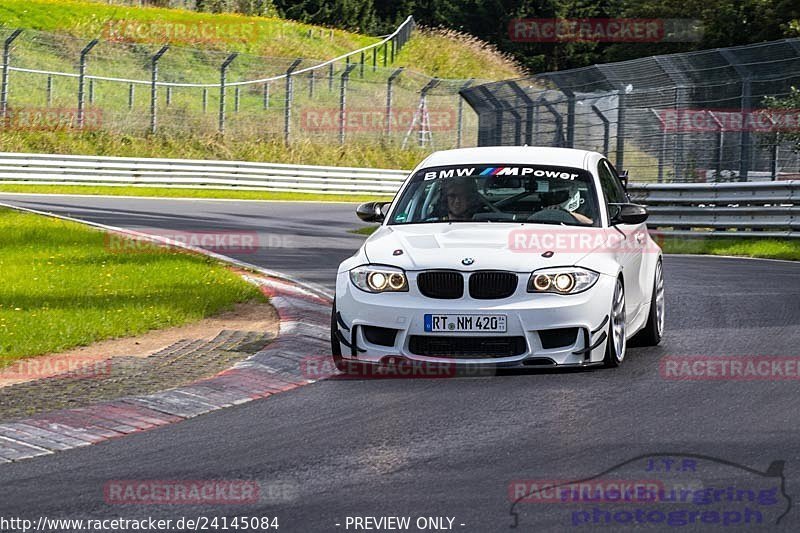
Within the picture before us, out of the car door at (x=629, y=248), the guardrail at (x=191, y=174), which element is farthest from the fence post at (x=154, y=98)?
the car door at (x=629, y=248)

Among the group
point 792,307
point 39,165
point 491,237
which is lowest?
point 39,165

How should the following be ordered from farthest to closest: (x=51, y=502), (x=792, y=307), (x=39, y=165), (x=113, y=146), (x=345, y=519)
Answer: (x=113, y=146) < (x=39, y=165) < (x=792, y=307) < (x=51, y=502) < (x=345, y=519)

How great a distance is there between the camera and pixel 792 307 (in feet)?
40.8

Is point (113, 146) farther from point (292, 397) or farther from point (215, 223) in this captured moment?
point (292, 397)

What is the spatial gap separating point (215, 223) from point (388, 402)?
17.3 metres

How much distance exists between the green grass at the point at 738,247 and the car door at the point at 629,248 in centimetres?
880

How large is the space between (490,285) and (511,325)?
322 mm

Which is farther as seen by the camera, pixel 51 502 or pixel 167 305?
pixel 167 305

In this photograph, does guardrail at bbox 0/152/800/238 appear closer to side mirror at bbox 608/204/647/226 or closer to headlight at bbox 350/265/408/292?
side mirror at bbox 608/204/647/226

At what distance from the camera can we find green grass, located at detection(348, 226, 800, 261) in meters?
19.4

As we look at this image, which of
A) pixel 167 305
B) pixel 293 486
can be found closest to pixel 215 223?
pixel 167 305

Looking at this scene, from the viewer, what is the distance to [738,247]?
20516mm

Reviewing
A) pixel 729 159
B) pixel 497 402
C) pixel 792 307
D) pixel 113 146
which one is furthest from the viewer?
pixel 113 146

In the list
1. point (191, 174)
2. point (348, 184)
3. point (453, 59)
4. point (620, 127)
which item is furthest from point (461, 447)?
point (453, 59)
